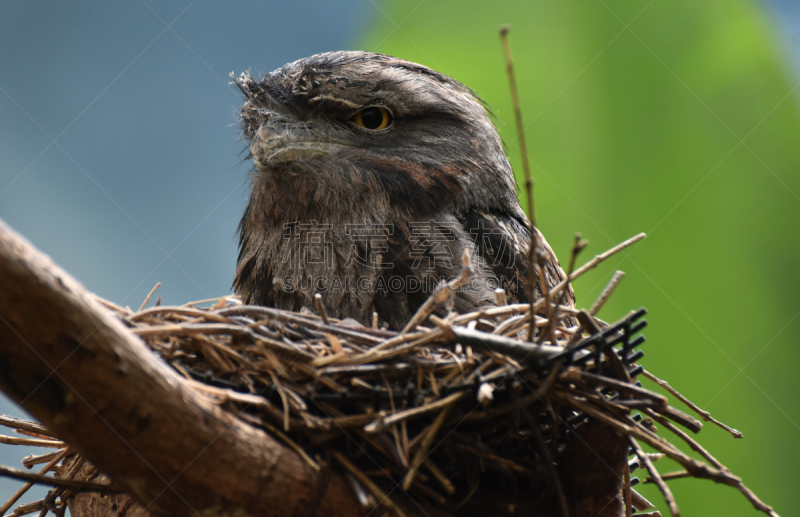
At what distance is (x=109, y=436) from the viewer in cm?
116

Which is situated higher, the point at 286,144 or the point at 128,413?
the point at 286,144

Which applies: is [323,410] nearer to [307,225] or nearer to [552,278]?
[307,225]

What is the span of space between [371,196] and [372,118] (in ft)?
1.17

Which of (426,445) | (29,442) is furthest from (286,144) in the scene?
(426,445)

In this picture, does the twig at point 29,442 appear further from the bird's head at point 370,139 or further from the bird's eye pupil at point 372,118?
the bird's eye pupil at point 372,118

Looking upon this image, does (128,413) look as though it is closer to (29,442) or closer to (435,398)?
(435,398)

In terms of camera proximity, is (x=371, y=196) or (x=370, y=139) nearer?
(x=371, y=196)

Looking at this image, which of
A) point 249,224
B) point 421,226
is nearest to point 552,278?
point 421,226

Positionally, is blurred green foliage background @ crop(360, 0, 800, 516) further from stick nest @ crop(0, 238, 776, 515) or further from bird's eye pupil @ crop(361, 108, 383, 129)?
stick nest @ crop(0, 238, 776, 515)

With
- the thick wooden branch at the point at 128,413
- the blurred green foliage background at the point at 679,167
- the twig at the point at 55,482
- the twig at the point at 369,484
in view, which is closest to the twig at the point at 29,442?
the twig at the point at 55,482

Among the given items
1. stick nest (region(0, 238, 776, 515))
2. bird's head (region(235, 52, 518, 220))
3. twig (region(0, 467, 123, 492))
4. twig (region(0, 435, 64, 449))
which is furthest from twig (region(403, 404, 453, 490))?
twig (region(0, 435, 64, 449))

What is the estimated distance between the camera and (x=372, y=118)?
241 centimetres

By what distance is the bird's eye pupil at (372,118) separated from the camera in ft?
7.86

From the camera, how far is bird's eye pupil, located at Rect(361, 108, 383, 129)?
2.39 metres
